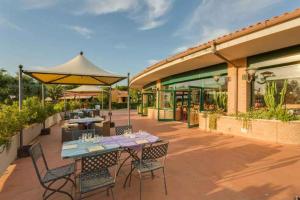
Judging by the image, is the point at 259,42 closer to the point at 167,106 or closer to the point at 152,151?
the point at 152,151

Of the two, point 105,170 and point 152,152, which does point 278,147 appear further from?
point 105,170

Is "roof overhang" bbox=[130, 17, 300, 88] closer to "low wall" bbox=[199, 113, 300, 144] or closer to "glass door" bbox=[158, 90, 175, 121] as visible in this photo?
"low wall" bbox=[199, 113, 300, 144]

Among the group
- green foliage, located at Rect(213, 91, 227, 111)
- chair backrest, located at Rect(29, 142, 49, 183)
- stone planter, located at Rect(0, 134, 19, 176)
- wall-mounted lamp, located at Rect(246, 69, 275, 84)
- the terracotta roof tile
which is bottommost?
stone planter, located at Rect(0, 134, 19, 176)

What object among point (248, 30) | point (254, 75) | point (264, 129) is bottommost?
point (264, 129)

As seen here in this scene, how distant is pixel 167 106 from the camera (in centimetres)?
1299

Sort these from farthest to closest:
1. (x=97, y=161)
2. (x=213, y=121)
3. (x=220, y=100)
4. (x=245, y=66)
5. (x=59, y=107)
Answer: (x=59, y=107) → (x=220, y=100) → (x=213, y=121) → (x=245, y=66) → (x=97, y=161)

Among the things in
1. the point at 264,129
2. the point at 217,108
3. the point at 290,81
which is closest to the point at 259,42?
the point at 290,81

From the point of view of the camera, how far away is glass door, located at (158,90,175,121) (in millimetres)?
12321

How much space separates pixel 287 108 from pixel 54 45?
530 inches

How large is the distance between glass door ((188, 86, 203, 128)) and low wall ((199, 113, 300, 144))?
1.94m

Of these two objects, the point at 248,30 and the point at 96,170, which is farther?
the point at 248,30

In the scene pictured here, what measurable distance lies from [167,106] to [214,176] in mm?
9524

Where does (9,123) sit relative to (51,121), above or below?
above

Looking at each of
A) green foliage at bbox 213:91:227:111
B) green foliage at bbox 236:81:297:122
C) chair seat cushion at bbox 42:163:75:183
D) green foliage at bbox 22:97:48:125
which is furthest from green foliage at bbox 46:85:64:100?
chair seat cushion at bbox 42:163:75:183
